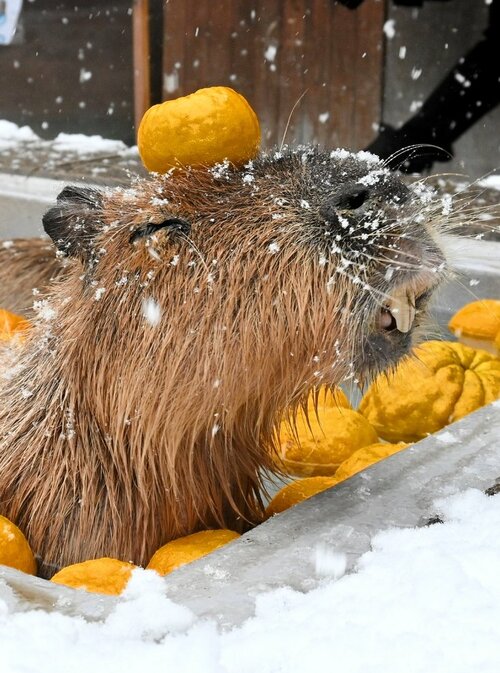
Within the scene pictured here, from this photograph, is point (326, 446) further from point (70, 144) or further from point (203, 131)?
point (70, 144)

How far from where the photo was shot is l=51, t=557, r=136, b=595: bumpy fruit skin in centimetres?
163

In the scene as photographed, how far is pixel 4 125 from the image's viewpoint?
6836 millimetres

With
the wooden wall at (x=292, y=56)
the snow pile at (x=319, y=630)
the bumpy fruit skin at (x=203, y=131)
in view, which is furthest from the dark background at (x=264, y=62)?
the snow pile at (x=319, y=630)

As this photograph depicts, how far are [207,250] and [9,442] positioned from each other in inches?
22.7

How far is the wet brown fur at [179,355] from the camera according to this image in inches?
67.2

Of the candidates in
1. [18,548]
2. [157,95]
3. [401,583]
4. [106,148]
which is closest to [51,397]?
[18,548]

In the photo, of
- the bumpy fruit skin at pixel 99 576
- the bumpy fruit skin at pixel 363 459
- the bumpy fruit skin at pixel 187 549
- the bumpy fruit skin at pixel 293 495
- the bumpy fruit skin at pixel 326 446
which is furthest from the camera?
the bumpy fruit skin at pixel 326 446

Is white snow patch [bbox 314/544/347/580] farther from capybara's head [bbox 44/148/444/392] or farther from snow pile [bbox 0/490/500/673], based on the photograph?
capybara's head [bbox 44/148/444/392]

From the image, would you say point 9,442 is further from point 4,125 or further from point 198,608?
point 4,125

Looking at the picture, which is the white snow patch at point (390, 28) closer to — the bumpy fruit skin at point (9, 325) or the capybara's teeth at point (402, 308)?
the bumpy fruit skin at point (9, 325)

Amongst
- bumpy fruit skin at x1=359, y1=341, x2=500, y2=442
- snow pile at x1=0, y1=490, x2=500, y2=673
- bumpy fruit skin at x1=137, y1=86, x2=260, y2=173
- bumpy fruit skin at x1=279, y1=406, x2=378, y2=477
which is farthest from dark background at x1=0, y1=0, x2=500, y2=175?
snow pile at x1=0, y1=490, x2=500, y2=673

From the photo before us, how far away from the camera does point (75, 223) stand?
193cm

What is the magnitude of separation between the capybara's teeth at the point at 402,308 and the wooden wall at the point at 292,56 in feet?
18.2

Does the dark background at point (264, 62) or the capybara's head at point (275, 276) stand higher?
the dark background at point (264, 62)
